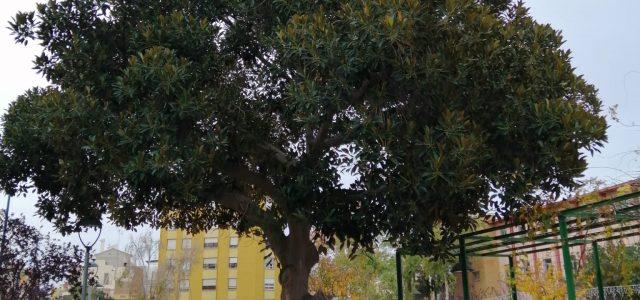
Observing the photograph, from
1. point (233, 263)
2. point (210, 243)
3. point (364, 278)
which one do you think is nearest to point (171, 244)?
point (210, 243)

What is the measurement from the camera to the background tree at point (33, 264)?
50.0 feet

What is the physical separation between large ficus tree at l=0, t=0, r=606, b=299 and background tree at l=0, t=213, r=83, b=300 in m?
5.78

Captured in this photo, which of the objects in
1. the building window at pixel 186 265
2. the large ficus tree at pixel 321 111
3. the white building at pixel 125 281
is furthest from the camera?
the building window at pixel 186 265

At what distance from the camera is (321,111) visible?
8438 millimetres

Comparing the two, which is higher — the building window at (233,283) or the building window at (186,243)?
the building window at (186,243)

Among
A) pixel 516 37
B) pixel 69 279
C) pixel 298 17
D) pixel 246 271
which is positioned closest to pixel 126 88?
pixel 298 17

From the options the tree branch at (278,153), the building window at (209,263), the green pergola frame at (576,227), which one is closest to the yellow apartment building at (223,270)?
the building window at (209,263)

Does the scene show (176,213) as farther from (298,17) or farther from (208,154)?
(298,17)

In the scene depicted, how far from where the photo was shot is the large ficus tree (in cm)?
805

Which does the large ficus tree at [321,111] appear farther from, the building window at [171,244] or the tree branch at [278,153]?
the building window at [171,244]

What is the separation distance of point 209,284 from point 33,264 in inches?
1996

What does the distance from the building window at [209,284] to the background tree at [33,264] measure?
1972 inches

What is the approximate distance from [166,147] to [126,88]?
127cm

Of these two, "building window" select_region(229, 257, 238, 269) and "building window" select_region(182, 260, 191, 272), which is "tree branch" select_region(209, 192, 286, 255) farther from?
"building window" select_region(229, 257, 238, 269)
